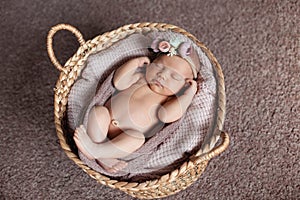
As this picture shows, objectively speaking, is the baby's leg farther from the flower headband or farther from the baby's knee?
the flower headband

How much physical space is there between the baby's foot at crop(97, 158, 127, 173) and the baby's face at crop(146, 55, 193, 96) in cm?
20

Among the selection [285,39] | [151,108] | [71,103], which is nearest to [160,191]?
[151,108]

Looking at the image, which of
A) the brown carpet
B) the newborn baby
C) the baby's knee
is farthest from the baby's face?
the brown carpet

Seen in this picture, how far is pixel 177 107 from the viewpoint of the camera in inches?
43.3

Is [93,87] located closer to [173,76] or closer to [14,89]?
[173,76]

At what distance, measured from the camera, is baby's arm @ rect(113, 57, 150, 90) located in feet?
3.83

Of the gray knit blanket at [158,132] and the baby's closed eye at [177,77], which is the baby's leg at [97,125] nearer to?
the gray knit blanket at [158,132]

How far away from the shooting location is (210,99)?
44.7 inches

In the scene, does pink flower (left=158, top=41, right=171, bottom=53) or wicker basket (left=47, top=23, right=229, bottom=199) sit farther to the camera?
pink flower (left=158, top=41, right=171, bottom=53)

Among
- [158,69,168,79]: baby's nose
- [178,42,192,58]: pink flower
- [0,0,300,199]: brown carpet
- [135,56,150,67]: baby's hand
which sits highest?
[178,42,192,58]: pink flower

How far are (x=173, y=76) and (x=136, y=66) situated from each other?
0.35ft

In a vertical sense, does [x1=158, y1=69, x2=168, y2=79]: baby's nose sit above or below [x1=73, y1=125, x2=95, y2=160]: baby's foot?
above

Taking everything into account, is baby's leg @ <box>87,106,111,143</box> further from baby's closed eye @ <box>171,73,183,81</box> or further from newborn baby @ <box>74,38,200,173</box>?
baby's closed eye @ <box>171,73,183,81</box>

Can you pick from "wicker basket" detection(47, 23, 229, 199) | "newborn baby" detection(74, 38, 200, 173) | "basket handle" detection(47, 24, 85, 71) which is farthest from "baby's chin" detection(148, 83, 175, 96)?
"basket handle" detection(47, 24, 85, 71)
